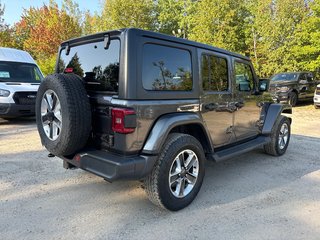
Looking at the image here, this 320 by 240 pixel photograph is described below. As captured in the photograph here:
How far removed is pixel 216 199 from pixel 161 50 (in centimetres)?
A: 195

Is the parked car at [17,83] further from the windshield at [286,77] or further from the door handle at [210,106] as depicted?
the windshield at [286,77]

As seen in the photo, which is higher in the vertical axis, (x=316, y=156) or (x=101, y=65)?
(x=101, y=65)

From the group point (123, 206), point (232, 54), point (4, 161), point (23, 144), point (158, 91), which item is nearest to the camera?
point (158, 91)

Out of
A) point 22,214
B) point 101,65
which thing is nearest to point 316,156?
point 101,65

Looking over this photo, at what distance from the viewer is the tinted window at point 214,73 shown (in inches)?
146

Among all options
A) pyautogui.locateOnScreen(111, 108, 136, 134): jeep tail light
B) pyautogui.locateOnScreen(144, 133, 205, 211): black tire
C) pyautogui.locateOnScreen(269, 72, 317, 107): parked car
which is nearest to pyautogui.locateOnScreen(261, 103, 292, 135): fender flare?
pyautogui.locateOnScreen(144, 133, 205, 211): black tire

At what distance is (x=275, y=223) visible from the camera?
3004 millimetres

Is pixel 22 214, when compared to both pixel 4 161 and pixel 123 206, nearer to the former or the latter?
pixel 123 206

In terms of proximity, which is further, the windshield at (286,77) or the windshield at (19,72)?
the windshield at (286,77)

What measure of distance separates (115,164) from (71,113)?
2.27 feet

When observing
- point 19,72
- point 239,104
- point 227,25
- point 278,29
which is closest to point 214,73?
point 239,104

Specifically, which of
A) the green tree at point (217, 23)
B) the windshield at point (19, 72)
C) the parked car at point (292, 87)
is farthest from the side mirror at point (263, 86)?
the green tree at point (217, 23)

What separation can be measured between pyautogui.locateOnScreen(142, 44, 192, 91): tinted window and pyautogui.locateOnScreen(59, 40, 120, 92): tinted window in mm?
315

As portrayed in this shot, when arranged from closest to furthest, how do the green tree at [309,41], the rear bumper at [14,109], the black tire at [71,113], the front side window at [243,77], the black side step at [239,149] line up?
1. the black tire at [71,113]
2. the black side step at [239,149]
3. the front side window at [243,77]
4. the rear bumper at [14,109]
5. the green tree at [309,41]
